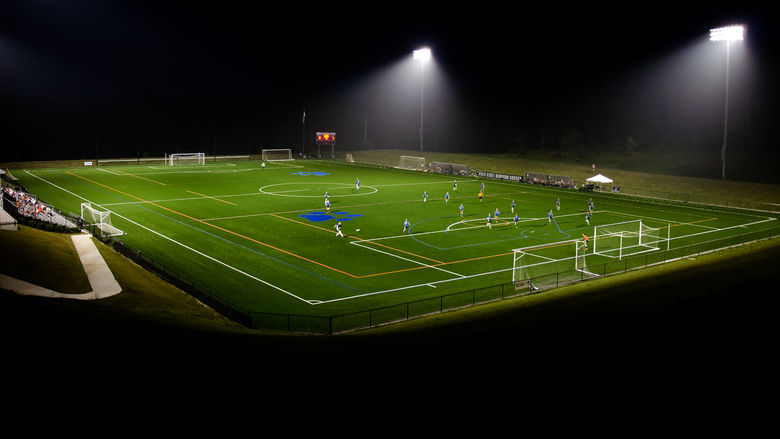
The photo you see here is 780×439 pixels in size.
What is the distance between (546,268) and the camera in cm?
3141

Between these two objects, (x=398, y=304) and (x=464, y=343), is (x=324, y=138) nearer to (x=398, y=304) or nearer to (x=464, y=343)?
(x=398, y=304)

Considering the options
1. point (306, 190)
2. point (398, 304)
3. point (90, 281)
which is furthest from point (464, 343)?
point (306, 190)

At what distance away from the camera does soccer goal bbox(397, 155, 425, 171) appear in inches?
3712

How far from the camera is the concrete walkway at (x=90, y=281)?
21734mm

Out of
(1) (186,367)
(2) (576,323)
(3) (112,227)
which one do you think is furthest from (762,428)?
(3) (112,227)

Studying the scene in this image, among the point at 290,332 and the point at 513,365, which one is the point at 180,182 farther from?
the point at 513,365

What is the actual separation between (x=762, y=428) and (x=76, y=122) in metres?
133

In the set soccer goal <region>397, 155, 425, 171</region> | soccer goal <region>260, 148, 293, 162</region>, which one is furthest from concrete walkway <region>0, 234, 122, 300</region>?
soccer goal <region>260, 148, 293, 162</region>

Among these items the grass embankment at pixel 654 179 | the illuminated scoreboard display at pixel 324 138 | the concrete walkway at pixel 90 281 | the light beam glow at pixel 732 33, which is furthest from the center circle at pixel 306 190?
the light beam glow at pixel 732 33

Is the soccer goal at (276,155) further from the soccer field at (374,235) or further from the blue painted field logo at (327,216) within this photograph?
the blue painted field logo at (327,216)

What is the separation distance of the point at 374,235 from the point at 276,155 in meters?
72.2

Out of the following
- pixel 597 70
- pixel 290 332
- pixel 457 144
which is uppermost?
pixel 597 70

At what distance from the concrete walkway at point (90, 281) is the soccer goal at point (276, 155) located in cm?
7202

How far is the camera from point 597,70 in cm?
10056
